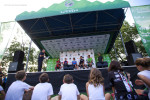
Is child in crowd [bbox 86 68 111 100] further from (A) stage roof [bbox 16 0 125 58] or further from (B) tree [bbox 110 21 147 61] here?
(B) tree [bbox 110 21 147 61]

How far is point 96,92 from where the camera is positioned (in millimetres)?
1766

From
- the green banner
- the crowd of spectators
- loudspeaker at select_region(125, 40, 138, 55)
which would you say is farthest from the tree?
the crowd of spectators

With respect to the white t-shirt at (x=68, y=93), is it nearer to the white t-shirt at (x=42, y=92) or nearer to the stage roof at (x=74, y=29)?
the white t-shirt at (x=42, y=92)

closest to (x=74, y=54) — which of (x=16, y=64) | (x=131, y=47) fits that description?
(x=131, y=47)

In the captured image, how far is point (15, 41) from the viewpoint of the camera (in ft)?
55.5

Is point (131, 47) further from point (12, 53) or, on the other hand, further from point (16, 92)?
point (12, 53)

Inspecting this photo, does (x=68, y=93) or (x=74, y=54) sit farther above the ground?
(x=74, y=54)

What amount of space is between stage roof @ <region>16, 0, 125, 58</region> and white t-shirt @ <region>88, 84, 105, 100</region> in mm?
4534

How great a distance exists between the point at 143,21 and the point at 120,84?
4.56 metres

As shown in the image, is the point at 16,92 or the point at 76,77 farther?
the point at 76,77

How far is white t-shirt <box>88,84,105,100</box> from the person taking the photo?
5.67 feet

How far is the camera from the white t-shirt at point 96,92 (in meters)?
1.73

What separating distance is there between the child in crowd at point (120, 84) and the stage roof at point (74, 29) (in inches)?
173

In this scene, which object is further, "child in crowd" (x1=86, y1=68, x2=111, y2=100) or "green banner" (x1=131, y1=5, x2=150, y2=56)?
"green banner" (x1=131, y1=5, x2=150, y2=56)
